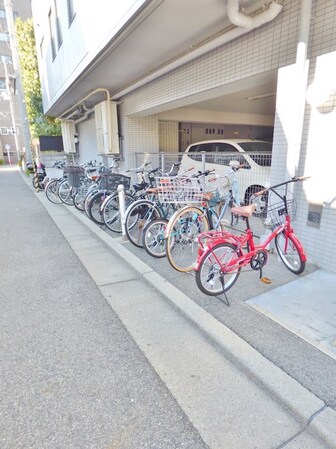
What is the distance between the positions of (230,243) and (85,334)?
5.39 ft

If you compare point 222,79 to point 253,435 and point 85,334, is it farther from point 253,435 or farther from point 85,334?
point 253,435

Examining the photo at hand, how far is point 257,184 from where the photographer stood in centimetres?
539

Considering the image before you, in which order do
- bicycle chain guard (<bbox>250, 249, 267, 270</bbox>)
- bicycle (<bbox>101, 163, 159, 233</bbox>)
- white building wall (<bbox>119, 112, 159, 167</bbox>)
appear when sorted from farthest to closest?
white building wall (<bbox>119, 112, 159, 167</bbox>) → bicycle (<bbox>101, 163, 159, 233</bbox>) → bicycle chain guard (<bbox>250, 249, 267, 270</bbox>)

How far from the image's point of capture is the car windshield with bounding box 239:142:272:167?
5.01 meters

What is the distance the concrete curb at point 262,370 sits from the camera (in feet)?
5.19

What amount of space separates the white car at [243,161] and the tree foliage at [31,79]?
12.0 metres

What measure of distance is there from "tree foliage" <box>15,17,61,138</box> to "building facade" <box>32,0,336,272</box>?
34.4 feet

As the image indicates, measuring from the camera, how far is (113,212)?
17.9 ft

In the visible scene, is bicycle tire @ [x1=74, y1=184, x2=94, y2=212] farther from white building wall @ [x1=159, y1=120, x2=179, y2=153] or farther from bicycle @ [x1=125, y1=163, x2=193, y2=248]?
white building wall @ [x1=159, y1=120, x2=179, y2=153]

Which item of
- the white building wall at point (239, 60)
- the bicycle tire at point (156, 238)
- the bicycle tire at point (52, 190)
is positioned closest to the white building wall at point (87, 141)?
the bicycle tire at point (52, 190)

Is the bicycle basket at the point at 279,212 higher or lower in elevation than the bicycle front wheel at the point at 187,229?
higher

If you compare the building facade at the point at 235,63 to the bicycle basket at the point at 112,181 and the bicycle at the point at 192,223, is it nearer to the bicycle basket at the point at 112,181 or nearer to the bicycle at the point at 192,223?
the bicycle at the point at 192,223

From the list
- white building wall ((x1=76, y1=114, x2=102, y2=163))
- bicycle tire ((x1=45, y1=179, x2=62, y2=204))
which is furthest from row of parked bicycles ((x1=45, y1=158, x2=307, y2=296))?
white building wall ((x1=76, y1=114, x2=102, y2=163))

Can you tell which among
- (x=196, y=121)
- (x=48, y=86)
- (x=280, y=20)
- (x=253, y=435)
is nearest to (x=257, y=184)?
(x=280, y=20)
